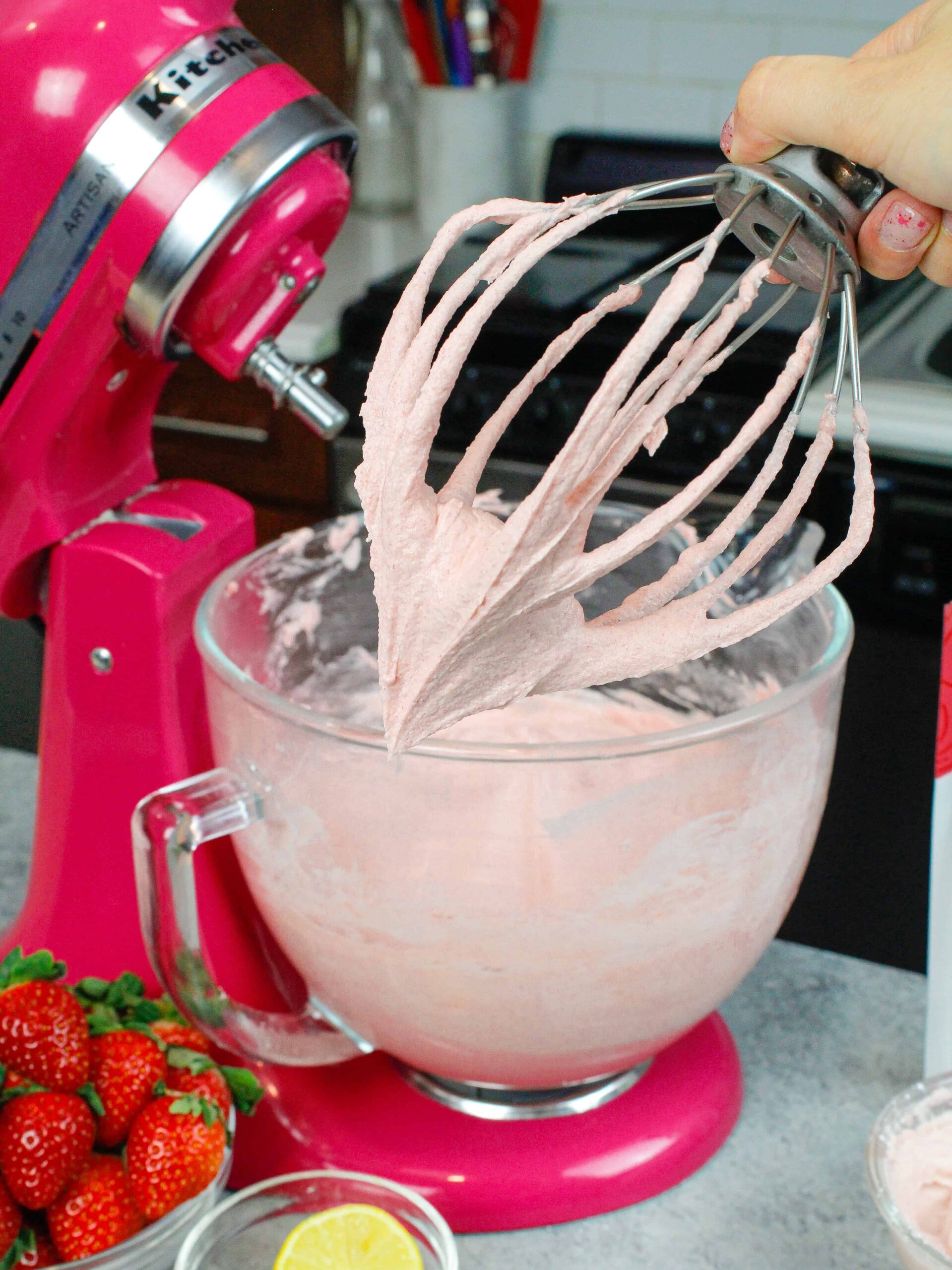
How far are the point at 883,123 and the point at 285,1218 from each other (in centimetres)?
50

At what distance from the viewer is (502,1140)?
679mm

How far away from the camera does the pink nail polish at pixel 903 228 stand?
0.50 m

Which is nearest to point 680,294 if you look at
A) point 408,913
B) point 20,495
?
point 408,913

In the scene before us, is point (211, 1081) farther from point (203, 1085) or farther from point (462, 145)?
point (462, 145)

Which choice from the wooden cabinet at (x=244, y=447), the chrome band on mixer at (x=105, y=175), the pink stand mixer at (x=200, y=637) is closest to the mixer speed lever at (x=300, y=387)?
the pink stand mixer at (x=200, y=637)

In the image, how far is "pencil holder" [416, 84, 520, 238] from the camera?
7.06 ft

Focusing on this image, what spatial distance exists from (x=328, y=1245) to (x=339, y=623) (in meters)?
0.36

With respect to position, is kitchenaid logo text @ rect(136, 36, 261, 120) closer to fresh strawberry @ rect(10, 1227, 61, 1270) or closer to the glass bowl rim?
the glass bowl rim

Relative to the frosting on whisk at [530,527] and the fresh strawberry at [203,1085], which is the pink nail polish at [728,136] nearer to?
the frosting on whisk at [530,527]

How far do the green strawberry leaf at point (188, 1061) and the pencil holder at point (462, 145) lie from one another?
1.71m

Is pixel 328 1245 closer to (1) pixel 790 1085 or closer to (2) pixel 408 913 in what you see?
(2) pixel 408 913

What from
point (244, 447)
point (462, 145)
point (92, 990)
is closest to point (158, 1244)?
point (92, 990)

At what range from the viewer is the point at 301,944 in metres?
0.66

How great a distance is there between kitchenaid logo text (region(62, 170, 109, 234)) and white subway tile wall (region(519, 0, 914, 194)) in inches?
64.6
